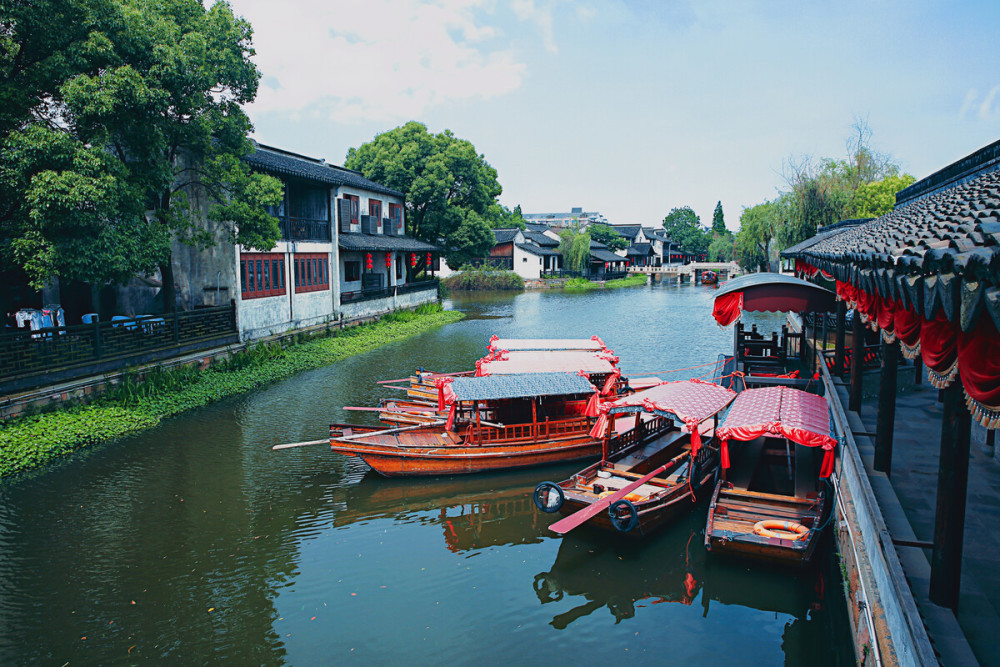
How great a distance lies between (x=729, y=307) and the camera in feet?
49.6

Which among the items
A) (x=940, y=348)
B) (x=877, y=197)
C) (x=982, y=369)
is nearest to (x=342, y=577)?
(x=940, y=348)

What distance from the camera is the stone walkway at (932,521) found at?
4.75 meters

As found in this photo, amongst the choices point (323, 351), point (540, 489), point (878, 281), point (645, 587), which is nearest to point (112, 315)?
point (323, 351)

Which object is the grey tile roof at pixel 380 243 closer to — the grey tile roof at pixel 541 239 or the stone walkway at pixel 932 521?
the stone walkway at pixel 932 521

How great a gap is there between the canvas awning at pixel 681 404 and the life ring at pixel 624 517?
5.82 ft

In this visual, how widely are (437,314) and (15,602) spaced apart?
99.8 ft

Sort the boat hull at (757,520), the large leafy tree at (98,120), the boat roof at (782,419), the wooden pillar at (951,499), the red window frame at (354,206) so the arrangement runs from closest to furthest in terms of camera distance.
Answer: the wooden pillar at (951,499) < the boat hull at (757,520) < the boat roof at (782,419) < the large leafy tree at (98,120) < the red window frame at (354,206)

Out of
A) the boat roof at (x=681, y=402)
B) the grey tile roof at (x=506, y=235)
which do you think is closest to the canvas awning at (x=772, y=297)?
the boat roof at (x=681, y=402)

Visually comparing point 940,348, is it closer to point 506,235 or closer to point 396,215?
point 396,215

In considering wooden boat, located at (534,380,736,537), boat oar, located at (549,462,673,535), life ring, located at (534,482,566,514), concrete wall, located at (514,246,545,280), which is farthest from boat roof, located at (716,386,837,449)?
concrete wall, located at (514,246,545,280)

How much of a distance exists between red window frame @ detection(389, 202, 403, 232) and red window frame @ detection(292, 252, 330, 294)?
33.1ft

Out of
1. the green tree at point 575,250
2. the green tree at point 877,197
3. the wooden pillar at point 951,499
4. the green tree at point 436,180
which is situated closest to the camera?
the wooden pillar at point 951,499

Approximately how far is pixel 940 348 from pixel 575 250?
219 feet

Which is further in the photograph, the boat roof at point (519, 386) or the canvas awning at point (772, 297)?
the canvas awning at point (772, 297)
